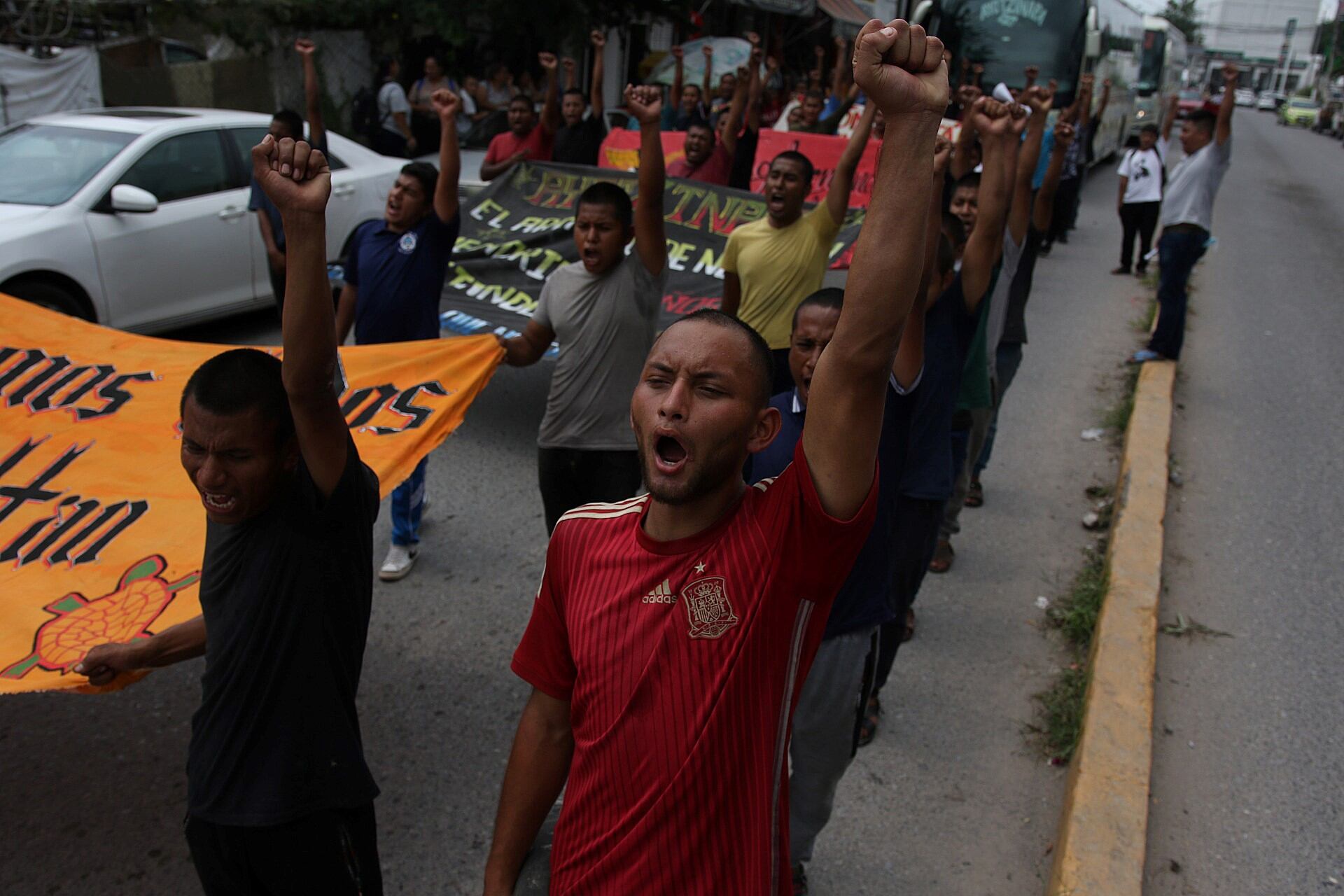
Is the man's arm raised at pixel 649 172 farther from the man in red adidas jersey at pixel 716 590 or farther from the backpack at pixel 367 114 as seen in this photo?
the backpack at pixel 367 114

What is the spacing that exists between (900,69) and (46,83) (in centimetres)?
1507

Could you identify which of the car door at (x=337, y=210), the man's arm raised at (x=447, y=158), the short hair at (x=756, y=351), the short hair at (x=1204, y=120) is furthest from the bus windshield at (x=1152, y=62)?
the short hair at (x=756, y=351)

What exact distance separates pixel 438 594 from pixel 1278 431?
6.06 meters

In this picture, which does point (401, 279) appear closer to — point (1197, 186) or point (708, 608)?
point (708, 608)

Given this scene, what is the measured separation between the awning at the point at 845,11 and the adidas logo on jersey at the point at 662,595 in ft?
78.1

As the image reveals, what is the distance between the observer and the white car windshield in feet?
23.0

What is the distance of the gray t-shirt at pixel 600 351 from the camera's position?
396 cm

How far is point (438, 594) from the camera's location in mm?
4723

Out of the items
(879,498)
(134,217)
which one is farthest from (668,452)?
(134,217)

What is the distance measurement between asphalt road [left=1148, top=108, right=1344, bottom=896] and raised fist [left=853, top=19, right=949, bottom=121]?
2.78 meters

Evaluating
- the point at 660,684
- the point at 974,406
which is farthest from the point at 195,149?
the point at 660,684

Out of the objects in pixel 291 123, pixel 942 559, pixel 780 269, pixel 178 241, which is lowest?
pixel 942 559

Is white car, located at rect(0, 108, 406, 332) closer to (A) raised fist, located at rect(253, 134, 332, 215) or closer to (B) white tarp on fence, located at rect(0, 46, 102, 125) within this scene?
(A) raised fist, located at rect(253, 134, 332, 215)

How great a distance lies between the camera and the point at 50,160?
7.24 metres
